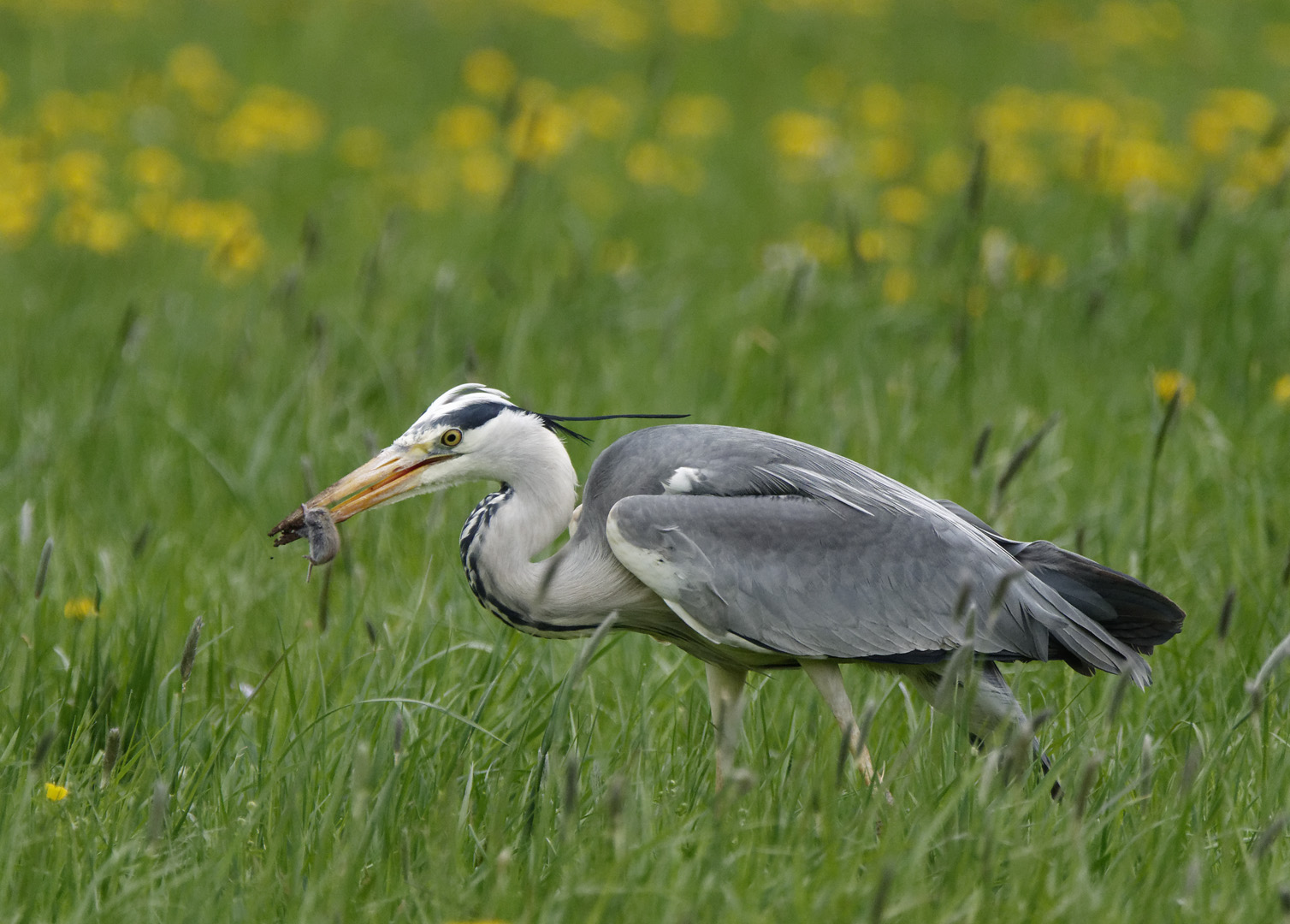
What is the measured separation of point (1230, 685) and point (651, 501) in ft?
4.91

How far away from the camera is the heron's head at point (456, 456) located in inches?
139

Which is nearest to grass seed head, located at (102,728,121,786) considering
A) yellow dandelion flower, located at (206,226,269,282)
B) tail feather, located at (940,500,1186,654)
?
tail feather, located at (940,500,1186,654)

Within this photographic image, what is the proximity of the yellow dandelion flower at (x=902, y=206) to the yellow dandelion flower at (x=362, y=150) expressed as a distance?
9.53ft

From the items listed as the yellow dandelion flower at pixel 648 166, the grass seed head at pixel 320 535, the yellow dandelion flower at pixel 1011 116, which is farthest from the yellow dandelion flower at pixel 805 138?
the grass seed head at pixel 320 535

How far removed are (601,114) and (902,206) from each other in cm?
207

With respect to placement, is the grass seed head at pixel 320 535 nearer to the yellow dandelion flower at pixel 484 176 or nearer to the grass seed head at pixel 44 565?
the grass seed head at pixel 44 565

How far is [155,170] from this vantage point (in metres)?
7.41

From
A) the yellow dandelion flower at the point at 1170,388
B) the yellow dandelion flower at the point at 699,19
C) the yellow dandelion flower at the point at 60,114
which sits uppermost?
the yellow dandelion flower at the point at 699,19

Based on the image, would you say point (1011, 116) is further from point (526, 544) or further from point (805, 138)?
point (526, 544)

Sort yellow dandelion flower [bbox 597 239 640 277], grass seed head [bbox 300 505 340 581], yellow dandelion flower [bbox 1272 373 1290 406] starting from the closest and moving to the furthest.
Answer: grass seed head [bbox 300 505 340 581], yellow dandelion flower [bbox 1272 373 1290 406], yellow dandelion flower [bbox 597 239 640 277]

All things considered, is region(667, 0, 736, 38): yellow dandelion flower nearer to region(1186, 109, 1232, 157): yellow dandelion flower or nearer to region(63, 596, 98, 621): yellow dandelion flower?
region(1186, 109, 1232, 157): yellow dandelion flower

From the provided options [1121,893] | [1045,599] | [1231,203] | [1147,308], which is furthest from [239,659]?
[1231,203]

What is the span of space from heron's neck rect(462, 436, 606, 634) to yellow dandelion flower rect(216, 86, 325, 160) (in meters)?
5.28

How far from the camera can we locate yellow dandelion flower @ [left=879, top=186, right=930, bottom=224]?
7.91 m
